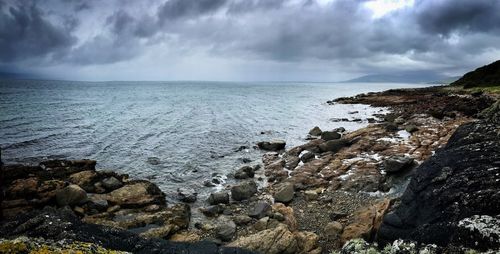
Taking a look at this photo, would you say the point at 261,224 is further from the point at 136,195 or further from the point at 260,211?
the point at 136,195

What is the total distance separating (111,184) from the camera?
71.3 ft

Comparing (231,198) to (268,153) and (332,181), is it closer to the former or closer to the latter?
(332,181)

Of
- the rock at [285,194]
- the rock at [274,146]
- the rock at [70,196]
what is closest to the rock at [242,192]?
the rock at [285,194]

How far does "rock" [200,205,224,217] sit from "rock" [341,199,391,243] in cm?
752

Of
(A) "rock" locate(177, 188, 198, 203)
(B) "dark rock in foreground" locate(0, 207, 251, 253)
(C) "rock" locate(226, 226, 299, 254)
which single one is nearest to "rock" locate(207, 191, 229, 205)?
(A) "rock" locate(177, 188, 198, 203)

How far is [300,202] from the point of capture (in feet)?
64.4

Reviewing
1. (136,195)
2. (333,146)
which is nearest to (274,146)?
(333,146)

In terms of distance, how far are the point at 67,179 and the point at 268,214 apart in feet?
50.8

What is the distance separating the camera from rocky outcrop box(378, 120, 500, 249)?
5.11m

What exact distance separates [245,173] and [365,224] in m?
12.9

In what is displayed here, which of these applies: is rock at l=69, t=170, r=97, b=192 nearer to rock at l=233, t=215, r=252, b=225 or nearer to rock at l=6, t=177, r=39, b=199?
rock at l=6, t=177, r=39, b=199

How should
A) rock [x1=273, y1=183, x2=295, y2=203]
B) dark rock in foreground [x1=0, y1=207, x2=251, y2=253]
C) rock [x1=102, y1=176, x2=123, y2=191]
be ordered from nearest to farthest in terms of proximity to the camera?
1. dark rock in foreground [x1=0, y1=207, x2=251, y2=253]
2. rock [x1=273, y1=183, x2=295, y2=203]
3. rock [x1=102, y1=176, x2=123, y2=191]

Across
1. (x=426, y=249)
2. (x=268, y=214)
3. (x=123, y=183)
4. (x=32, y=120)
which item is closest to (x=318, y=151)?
(x=268, y=214)

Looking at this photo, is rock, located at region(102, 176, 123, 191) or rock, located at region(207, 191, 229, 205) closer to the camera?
rock, located at region(207, 191, 229, 205)
